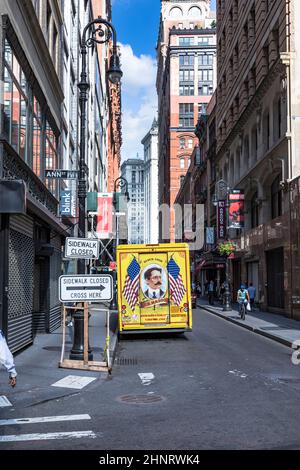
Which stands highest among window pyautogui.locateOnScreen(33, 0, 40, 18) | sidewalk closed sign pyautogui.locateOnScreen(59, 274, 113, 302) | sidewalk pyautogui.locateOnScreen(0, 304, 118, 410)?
window pyautogui.locateOnScreen(33, 0, 40, 18)

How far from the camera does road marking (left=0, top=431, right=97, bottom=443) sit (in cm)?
687

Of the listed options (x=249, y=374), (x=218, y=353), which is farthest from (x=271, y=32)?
(x=249, y=374)

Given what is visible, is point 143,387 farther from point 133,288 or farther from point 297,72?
point 297,72

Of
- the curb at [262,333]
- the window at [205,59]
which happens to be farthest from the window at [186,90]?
the curb at [262,333]

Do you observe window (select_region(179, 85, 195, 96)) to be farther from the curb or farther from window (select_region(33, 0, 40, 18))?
window (select_region(33, 0, 40, 18))

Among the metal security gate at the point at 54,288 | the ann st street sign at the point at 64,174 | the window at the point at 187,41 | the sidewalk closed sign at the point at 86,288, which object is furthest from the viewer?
the window at the point at 187,41

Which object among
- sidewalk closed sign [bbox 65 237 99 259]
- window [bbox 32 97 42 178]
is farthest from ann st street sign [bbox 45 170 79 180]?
sidewalk closed sign [bbox 65 237 99 259]

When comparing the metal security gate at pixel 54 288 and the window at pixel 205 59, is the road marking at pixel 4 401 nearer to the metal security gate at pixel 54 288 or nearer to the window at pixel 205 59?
the metal security gate at pixel 54 288

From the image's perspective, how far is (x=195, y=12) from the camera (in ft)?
475

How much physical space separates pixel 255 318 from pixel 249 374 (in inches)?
626

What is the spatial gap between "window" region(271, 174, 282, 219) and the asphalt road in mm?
17463

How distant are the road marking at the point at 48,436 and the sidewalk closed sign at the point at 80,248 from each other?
6163 mm

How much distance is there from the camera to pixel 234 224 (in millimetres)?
37812

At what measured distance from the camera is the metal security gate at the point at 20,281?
1378 centimetres
